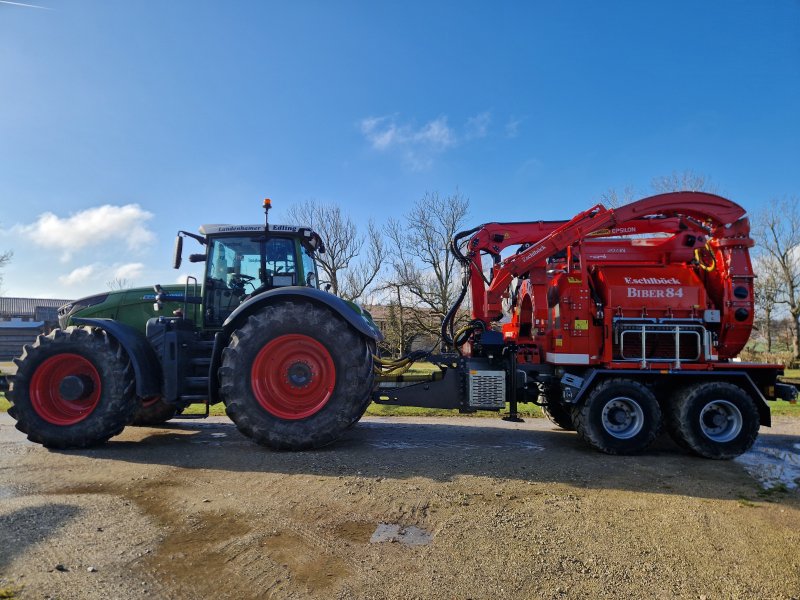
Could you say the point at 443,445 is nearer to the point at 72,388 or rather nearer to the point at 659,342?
the point at 659,342

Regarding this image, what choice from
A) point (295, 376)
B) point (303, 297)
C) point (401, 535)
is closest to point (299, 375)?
point (295, 376)

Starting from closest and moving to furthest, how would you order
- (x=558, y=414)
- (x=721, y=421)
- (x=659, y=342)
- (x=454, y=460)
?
(x=454, y=460) → (x=721, y=421) → (x=659, y=342) → (x=558, y=414)

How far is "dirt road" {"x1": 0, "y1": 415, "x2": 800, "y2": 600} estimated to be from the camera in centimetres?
282

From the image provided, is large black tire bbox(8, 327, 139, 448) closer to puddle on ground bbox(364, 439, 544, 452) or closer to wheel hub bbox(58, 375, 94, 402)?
wheel hub bbox(58, 375, 94, 402)

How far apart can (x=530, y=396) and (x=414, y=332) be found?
57.6 feet

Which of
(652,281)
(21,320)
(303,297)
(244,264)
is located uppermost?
(244,264)

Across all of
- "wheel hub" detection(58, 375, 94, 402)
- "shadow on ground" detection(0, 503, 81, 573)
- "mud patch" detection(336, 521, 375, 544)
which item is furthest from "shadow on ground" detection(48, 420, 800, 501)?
"shadow on ground" detection(0, 503, 81, 573)

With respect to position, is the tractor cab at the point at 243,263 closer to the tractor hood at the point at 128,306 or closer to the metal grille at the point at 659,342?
the tractor hood at the point at 128,306

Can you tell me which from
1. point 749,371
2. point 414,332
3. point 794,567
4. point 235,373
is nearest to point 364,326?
point 235,373

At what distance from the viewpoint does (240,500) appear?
413 cm

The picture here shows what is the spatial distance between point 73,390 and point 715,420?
8.05 meters

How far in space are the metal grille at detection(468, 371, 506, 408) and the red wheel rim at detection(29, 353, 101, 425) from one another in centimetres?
475

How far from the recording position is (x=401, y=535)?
3482mm

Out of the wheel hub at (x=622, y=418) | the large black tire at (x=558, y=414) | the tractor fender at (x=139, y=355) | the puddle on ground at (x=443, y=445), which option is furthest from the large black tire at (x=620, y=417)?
the tractor fender at (x=139, y=355)
